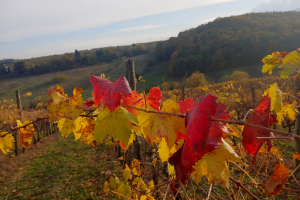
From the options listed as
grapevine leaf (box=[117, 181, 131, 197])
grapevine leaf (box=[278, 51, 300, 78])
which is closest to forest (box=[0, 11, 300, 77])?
grapevine leaf (box=[117, 181, 131, 197])

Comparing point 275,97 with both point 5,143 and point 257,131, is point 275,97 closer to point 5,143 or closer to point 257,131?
point 257,131

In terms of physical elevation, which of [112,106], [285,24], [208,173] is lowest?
[208,173]

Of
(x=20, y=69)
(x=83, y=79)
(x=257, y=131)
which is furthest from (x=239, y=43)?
(x=20, y=69)

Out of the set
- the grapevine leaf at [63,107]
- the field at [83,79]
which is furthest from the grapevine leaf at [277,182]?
the field at [83,79]

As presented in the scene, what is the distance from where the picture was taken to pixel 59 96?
2.72 ft

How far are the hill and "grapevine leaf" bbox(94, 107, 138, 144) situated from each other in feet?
155

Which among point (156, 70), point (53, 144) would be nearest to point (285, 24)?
point (156, 70)

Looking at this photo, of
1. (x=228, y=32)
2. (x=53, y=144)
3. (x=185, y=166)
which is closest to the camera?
(x=185, y=166)

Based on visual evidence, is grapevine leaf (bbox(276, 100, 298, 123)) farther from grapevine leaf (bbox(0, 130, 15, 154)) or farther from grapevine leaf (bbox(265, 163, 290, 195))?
grapevine leaf (bbox(0, 130, 15, 154))

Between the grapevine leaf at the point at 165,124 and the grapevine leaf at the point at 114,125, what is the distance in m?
0.07

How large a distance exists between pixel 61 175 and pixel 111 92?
646cm

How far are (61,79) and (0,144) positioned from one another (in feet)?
165

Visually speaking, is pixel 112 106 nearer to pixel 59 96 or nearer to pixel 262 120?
pixel 59 96

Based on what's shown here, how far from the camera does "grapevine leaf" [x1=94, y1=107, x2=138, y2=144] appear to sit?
0.58m
